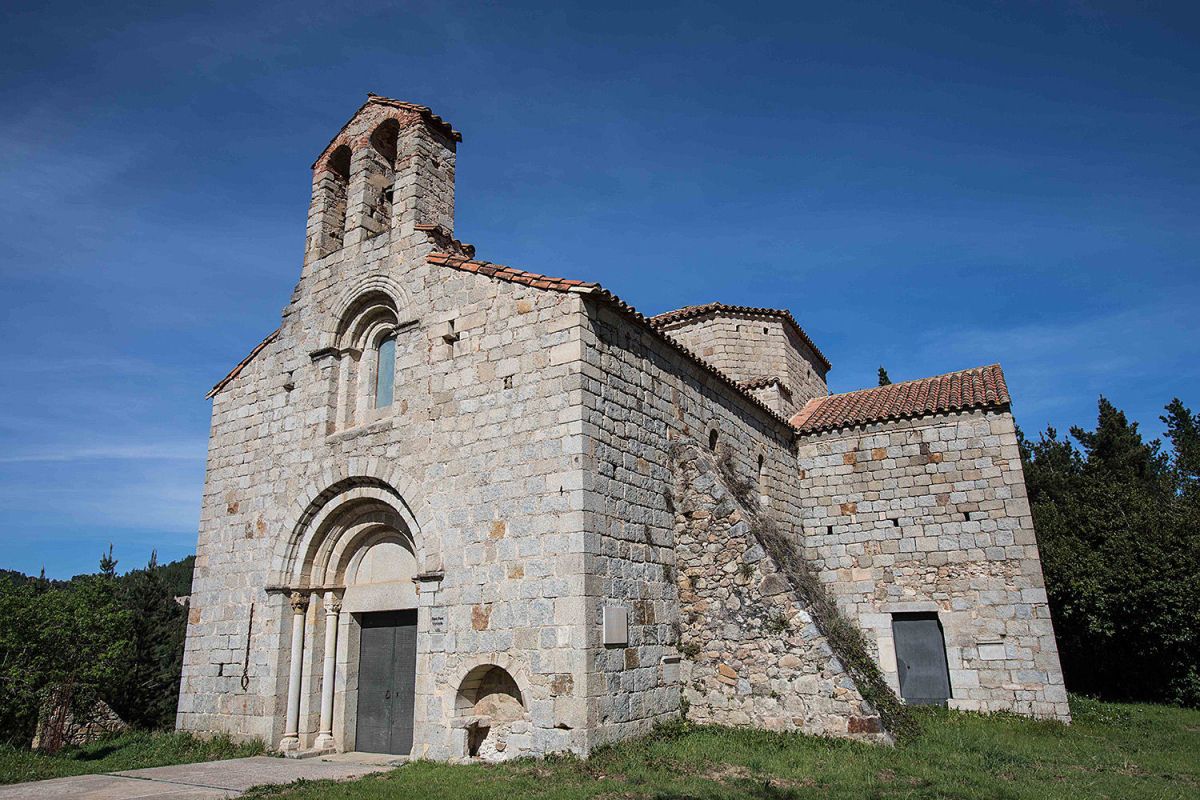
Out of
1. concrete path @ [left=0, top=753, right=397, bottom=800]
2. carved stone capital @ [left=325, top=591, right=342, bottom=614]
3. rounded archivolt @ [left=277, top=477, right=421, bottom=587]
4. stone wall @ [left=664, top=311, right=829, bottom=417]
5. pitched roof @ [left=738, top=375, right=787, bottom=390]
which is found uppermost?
stone wall @ [left=664, top=311, right=829, bottom=417]

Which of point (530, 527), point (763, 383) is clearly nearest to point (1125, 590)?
point (763, 383)

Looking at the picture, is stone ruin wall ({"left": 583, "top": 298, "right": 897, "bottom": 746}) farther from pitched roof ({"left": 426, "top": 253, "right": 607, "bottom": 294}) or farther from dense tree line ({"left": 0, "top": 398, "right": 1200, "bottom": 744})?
dense tree line ({"left": 0, "top": 398, "right": 1200, "bottom": 744})

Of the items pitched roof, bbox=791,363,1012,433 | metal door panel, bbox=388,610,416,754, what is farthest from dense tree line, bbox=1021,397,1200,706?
metal door panel, bbox=388,610,416,754

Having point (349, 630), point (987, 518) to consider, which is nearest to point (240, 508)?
point (349, 630)

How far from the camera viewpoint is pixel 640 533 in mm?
10258

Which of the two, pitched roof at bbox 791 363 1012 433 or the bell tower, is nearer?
the bell tower

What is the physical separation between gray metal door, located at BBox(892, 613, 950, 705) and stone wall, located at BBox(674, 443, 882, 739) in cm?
524

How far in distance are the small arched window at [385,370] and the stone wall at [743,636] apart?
190 inches

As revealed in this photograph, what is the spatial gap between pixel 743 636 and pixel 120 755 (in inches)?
363

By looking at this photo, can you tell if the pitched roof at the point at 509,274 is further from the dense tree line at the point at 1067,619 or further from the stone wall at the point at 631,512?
the dense tree line at the point at 1067,619

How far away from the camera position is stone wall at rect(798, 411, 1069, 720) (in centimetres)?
1327

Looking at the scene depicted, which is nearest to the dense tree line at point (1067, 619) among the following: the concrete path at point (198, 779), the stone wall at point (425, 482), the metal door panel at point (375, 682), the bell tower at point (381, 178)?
the stone wall at point (425, 482)

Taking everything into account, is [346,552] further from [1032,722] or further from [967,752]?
[1032,722]

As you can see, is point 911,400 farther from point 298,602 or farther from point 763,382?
point 298,602
